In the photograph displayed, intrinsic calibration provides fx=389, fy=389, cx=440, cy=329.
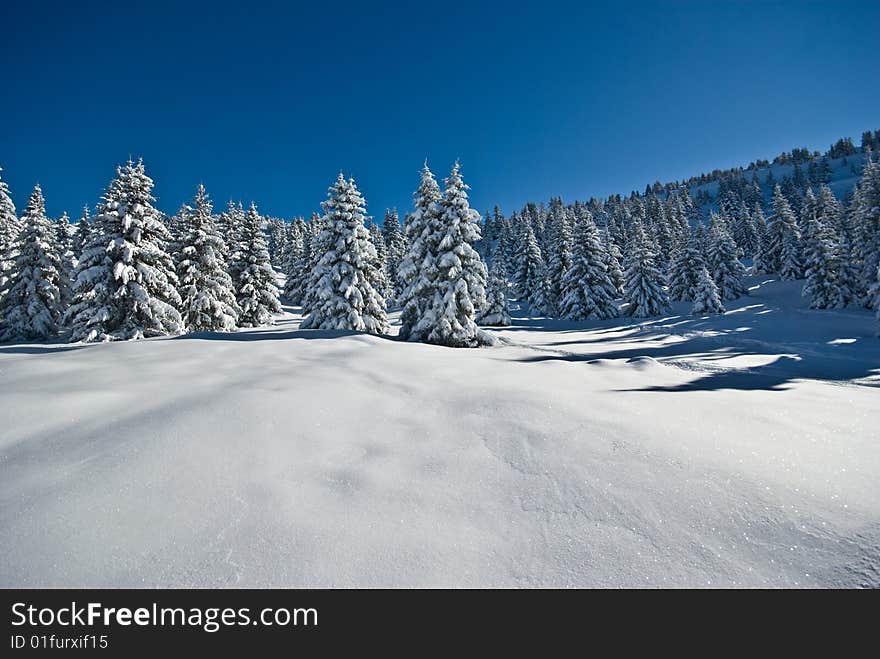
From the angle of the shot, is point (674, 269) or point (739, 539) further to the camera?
point (674, 269)

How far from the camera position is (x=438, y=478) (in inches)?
141

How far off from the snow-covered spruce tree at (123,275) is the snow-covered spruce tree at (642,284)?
39.2 m

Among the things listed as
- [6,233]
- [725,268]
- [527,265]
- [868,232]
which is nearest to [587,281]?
[527,265]

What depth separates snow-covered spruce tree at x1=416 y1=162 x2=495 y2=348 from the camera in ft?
66.7

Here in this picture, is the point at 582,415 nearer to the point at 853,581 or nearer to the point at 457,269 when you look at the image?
the point at 853,581

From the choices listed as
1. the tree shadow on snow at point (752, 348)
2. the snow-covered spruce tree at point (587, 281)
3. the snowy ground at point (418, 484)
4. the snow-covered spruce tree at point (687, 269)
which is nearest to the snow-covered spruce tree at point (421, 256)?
the tree shadow on snow at point (752, 348)

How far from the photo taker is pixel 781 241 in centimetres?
5956

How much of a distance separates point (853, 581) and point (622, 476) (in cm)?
150

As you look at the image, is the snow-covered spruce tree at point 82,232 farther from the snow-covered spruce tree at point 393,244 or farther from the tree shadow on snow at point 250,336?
the snow-covered spruce tree at point 393,244

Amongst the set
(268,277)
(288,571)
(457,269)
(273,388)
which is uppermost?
(268,277)

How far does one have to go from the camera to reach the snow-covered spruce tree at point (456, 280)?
20344mm
